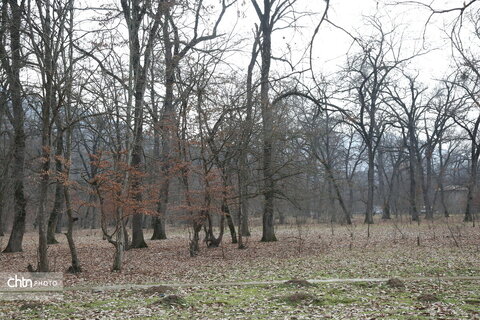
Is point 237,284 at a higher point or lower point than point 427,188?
lower

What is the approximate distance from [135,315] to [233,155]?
9.10 metres

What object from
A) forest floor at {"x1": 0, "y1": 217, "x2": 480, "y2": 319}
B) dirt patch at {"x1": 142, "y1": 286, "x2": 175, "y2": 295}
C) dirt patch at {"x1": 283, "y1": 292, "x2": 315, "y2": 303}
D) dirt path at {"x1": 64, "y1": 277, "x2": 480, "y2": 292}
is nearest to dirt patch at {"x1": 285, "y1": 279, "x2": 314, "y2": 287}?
forest floor at {"x1": 0, "y1": 217, "x2": 480, "y2": 319}

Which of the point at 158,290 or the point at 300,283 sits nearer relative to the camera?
the point at 158,290

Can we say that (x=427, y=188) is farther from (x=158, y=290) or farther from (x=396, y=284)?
(x=158, y=290)

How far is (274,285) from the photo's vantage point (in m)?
9.38

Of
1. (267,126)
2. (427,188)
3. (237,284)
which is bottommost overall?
(237,284)

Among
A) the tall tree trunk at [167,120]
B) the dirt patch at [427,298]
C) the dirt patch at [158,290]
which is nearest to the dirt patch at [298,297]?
the dirt patch at [427,298]

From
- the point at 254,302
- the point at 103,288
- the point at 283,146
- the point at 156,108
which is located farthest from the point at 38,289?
the point at 156,108

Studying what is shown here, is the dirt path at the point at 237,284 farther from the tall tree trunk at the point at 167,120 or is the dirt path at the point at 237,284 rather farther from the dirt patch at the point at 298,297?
the tall tree trunk at the point at 167,120

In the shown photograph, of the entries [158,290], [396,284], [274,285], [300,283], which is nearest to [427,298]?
[396,284]

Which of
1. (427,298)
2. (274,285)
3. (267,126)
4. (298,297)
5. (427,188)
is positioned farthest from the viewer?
(427,188)
